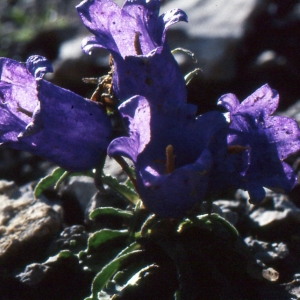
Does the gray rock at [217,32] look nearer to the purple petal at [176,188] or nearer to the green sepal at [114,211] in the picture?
the green sepal at [114,211]

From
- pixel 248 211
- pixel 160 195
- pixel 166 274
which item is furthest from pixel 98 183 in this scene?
pixel 248 211

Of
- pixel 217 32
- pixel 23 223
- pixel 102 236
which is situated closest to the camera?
pixel 102 236

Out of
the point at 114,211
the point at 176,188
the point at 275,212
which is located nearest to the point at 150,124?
the point at 176,188

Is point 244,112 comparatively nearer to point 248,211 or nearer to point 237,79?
point 248,211

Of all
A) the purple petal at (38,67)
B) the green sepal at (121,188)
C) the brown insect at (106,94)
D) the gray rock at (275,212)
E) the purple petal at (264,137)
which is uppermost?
the purple petal at (38,67)

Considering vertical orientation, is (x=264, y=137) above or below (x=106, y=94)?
below

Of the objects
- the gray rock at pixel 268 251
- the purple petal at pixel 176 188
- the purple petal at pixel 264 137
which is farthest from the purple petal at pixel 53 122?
the gray rock at pixel 268 251

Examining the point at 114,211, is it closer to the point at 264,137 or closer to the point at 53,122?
the point at 53,122

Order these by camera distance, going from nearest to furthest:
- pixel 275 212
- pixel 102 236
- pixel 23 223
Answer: pixel 102 236
pixel 23 223
pixel 275 212
